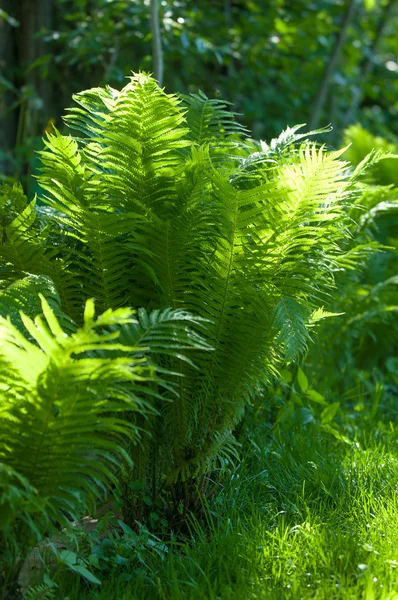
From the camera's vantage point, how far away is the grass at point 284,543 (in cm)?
200

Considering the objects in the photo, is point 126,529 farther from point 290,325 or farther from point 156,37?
point 156,37

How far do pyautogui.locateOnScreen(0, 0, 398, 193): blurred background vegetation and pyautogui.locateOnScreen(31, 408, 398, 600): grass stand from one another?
9.70 ft

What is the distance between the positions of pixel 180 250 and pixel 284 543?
3.21ft

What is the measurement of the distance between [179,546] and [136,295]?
33.7 inches

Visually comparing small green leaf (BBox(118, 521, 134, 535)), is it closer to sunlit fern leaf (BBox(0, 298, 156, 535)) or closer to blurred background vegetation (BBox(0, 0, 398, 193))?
sunlit fern leaf (BBox(0, 298, 156, 535))

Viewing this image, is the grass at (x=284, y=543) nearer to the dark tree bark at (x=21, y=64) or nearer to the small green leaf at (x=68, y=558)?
the small green leaf at (x=68, y=558)

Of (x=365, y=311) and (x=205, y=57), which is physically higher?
(x=205, y=57)

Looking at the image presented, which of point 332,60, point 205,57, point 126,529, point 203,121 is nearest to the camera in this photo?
point 126,529

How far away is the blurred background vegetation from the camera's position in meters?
5.21

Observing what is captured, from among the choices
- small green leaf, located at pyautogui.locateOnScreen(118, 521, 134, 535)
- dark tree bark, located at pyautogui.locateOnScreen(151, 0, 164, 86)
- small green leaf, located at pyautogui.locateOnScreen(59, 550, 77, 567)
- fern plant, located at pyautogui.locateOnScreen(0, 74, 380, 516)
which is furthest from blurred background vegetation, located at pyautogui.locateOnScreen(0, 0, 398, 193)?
small green leaf, located at pyautogui.locateOnScreen(59, 550, 77, 567)

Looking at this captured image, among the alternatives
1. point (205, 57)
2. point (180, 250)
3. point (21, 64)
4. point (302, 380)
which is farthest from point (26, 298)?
point (21, 64)

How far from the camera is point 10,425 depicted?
190 centimetres

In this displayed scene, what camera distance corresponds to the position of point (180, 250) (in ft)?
7.61

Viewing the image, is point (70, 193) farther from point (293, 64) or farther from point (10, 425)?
point (293, 64)
